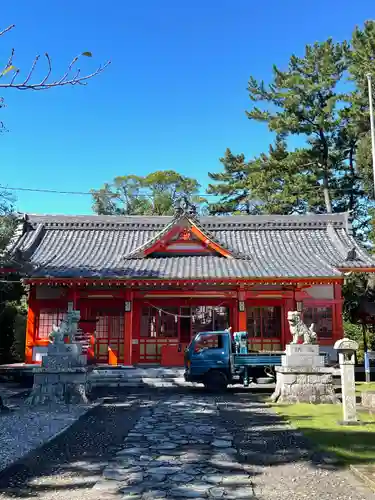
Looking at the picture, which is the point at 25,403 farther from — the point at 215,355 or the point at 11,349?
the point at 11,349

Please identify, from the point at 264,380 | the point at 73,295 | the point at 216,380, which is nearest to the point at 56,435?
the point at 216,380

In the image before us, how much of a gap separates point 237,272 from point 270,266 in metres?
1.78

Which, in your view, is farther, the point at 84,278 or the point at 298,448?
the point at 84,278

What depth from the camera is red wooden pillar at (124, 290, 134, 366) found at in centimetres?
1893

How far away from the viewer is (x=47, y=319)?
2009 cm

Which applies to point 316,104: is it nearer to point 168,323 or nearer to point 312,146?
point 312,146

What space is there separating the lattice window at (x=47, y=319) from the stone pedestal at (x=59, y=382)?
23.3 ft

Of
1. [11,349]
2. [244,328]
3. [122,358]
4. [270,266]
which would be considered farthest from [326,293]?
[11,349]

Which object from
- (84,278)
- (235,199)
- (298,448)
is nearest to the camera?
(298,448)

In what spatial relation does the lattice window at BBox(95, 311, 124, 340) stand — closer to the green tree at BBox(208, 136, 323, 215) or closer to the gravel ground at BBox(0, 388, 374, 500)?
the gravel ground at BBox(0, 388, 374, 500)

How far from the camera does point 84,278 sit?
18219 millimetres

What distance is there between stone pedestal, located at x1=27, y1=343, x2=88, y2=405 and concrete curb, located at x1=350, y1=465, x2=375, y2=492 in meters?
8.33

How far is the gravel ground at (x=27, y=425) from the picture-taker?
7.55 meters

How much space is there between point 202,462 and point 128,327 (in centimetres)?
1289
